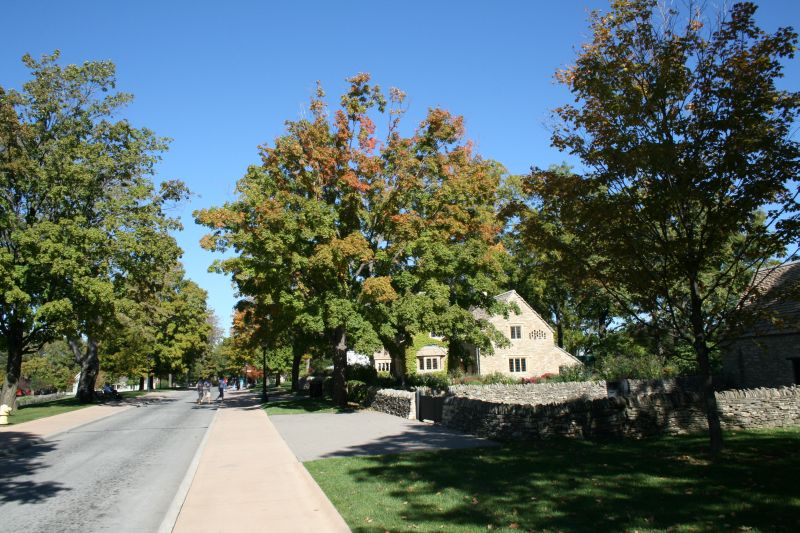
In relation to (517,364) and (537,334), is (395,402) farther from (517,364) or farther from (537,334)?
(537,334)

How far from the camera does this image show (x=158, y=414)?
2900 cm

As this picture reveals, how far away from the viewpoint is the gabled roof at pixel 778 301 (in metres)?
11.9

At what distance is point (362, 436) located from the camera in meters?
17.5

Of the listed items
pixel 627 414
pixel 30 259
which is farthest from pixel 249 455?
pixel 30 259

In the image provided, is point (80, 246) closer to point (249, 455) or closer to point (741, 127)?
point (249, 455)

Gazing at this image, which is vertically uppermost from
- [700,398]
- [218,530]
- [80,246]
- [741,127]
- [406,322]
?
[80,246]

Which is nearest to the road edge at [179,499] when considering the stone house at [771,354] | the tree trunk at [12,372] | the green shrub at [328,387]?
the stone house at [771,354]

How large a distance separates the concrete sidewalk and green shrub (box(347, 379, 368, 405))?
46.8 feet

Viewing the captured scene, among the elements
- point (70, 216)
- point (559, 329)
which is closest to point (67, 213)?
point (70, 216)

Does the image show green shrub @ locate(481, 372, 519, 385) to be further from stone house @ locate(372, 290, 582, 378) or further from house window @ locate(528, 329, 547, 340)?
house window @ locate(528, 329, 547, 340)

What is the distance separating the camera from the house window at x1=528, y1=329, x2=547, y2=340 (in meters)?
48.2

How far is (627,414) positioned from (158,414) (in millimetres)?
23390

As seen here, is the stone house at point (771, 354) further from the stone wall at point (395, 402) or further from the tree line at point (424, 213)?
the stone wall at point (395, 402)

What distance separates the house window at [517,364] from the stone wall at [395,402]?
2179 cm
